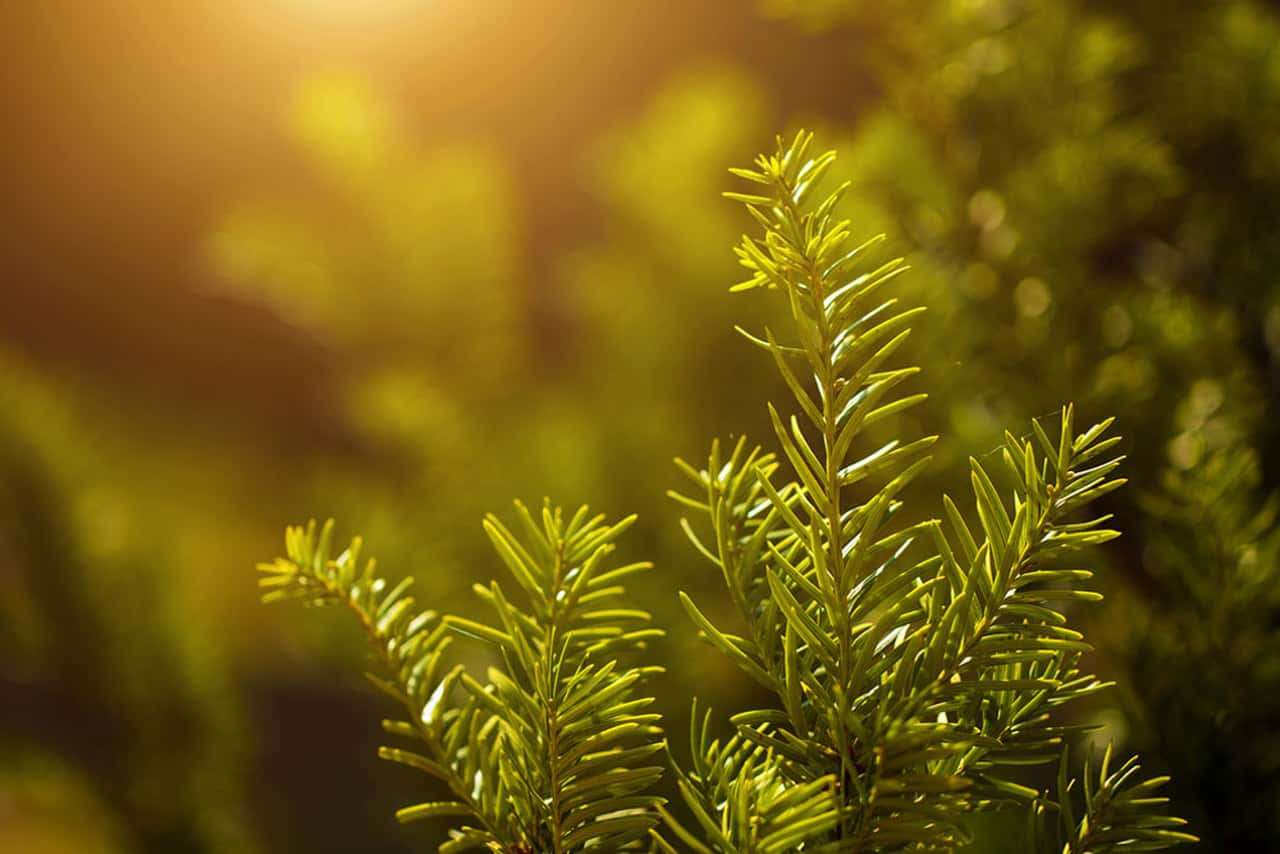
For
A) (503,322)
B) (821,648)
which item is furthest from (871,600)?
(503,322)

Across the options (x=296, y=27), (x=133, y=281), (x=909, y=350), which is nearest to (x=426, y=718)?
(x=909, y=350)

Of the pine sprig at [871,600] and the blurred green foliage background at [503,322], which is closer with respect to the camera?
the pine sprig at [871,600]

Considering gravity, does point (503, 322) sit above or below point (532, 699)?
above

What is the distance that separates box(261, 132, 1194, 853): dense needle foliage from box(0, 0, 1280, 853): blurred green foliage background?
5 centimetres

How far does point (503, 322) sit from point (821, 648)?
0.36 meters

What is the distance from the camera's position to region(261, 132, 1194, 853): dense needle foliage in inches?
3.6

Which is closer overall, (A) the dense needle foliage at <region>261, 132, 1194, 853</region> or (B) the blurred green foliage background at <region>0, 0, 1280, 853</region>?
(A) the dense needle foliage at <region>261, 132, 1194, 853</region>

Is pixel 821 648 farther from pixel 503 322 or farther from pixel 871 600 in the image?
pixel 503 322

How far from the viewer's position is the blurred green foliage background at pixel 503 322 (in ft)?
0.67

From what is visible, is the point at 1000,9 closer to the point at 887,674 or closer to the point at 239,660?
the point at 887,674

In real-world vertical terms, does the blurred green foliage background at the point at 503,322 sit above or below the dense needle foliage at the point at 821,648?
above

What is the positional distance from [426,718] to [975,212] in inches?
7.4

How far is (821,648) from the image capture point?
10cm

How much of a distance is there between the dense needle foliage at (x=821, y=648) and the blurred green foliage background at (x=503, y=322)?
1.9 inches
